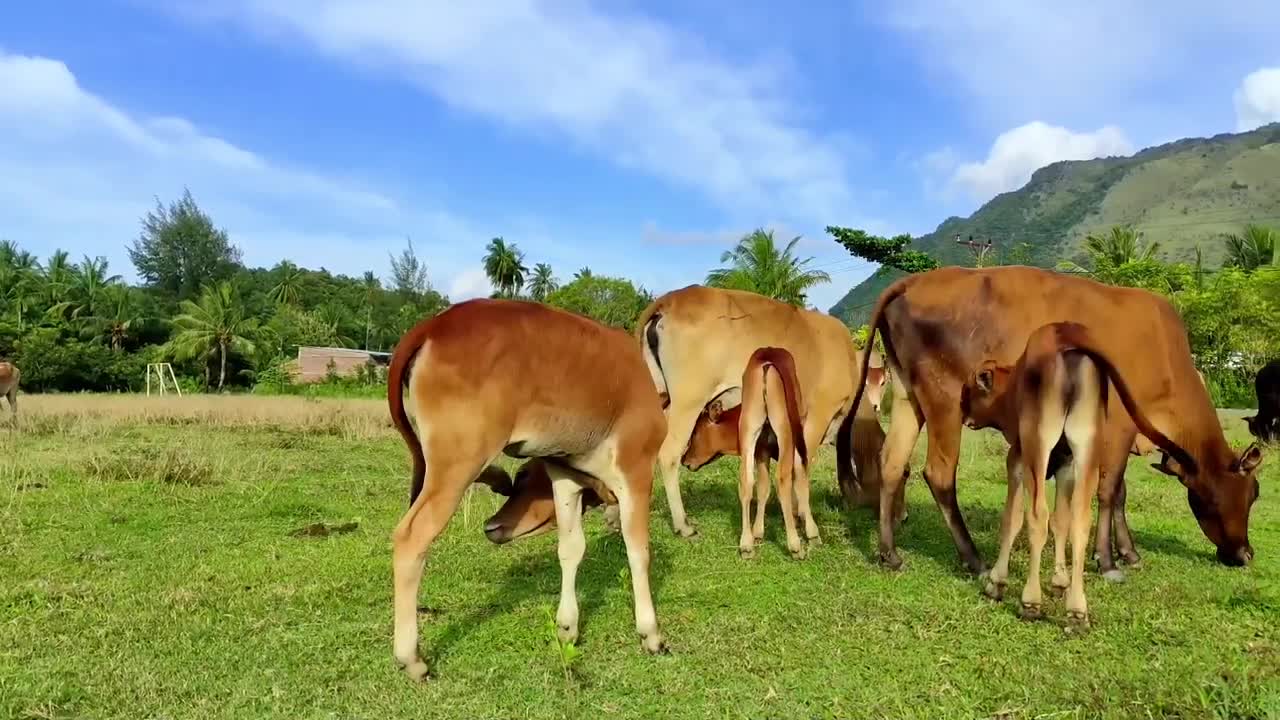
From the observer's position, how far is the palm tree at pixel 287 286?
7188 centimetres

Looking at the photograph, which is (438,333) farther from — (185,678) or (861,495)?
(861,495)

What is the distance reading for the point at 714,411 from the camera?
29.1 feet

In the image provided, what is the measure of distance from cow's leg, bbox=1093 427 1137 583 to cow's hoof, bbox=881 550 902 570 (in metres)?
1.42

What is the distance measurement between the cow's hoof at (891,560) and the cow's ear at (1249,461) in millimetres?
2537

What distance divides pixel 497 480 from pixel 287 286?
2890 inches

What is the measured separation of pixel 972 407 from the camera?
6.19 meters

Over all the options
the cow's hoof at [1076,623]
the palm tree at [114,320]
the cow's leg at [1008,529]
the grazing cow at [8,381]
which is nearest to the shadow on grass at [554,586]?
the cow's leg at [1008,529]

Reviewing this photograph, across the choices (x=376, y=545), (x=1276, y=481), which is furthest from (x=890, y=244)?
(x=376, y=545)

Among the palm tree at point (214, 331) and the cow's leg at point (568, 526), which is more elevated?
the palm tree at point (214, 331)

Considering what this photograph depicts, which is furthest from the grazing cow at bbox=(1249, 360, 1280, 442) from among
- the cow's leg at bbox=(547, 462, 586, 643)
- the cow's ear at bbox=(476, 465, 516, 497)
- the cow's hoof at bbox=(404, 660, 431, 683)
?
the cow's hoof at bbox=(404, 660, 431, 683)

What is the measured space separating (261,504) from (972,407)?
6908 mm

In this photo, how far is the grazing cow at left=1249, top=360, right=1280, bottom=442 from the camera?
1611 centimetres

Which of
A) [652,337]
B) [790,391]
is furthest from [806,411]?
[652,337]

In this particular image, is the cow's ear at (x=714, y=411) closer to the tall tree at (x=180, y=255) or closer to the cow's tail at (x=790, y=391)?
the cow's tail at (x=790, y=391)
